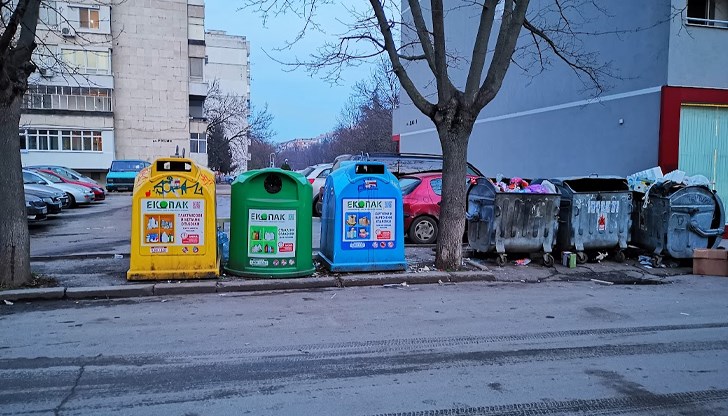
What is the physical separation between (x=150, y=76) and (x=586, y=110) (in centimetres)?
3998

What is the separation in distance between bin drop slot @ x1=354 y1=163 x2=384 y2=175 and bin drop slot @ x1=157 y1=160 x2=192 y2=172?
102 inches

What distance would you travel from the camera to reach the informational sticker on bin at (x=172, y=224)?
788cm

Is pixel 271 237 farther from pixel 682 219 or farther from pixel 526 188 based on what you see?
pixel 682 219

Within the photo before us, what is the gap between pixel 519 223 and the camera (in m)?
9.88

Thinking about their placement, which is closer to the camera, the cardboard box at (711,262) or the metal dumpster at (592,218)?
the cardboard box at (711,262)

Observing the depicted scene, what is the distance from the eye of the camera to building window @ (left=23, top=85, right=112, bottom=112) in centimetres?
4312

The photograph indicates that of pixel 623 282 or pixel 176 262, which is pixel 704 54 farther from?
pixel 176 262

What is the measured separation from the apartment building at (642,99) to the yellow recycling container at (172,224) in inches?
450

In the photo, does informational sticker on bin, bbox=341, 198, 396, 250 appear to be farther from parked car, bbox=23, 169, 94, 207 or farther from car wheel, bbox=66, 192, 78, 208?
car wheel, bbox=66, 192, 78, 208

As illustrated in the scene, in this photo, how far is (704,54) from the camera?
45.1 ft

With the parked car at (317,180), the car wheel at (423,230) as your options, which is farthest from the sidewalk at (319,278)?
the parked car at (317,180)

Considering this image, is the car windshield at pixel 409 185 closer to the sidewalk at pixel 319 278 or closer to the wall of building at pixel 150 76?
the sidewalk at pixel 319 278

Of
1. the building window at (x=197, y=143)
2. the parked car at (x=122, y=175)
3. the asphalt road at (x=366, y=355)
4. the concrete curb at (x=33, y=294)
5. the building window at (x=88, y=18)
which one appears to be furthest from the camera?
the building window at (x=197, y=143)

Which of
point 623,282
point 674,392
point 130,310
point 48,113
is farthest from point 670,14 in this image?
point 48,113
